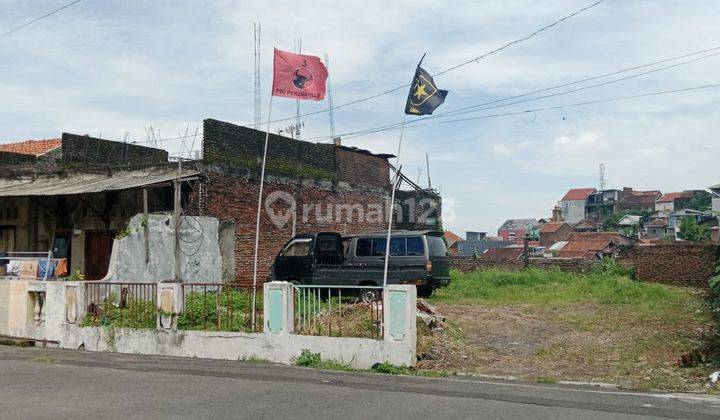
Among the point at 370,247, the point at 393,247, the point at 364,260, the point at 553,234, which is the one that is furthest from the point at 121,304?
the point at 553,234

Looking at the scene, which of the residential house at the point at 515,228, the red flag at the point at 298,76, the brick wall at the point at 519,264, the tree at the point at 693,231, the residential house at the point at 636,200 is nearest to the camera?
the red flag at the point at 298,76

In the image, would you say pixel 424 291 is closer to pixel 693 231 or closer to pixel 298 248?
pixel 298 248

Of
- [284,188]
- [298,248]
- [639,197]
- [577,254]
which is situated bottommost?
[577,254]

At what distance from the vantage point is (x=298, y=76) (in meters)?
16.0

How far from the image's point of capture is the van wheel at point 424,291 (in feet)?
59.9

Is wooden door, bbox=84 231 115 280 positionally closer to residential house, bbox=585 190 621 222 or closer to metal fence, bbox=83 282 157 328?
metal fence, bbox=83 282 157 328

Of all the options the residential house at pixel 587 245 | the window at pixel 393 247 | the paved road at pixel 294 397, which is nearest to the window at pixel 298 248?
the window at pixel 393 247

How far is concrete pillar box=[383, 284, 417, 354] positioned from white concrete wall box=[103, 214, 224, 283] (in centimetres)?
823

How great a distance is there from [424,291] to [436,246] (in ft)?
4.28

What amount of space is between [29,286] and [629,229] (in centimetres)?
7367

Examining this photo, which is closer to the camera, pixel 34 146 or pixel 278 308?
pixel 278 308

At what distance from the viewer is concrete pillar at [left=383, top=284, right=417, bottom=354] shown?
34.5ft

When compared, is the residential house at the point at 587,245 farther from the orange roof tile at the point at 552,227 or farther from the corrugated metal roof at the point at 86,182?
the corrugated metal roof at the point at 86,182

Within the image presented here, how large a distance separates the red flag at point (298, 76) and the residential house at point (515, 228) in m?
79.7
